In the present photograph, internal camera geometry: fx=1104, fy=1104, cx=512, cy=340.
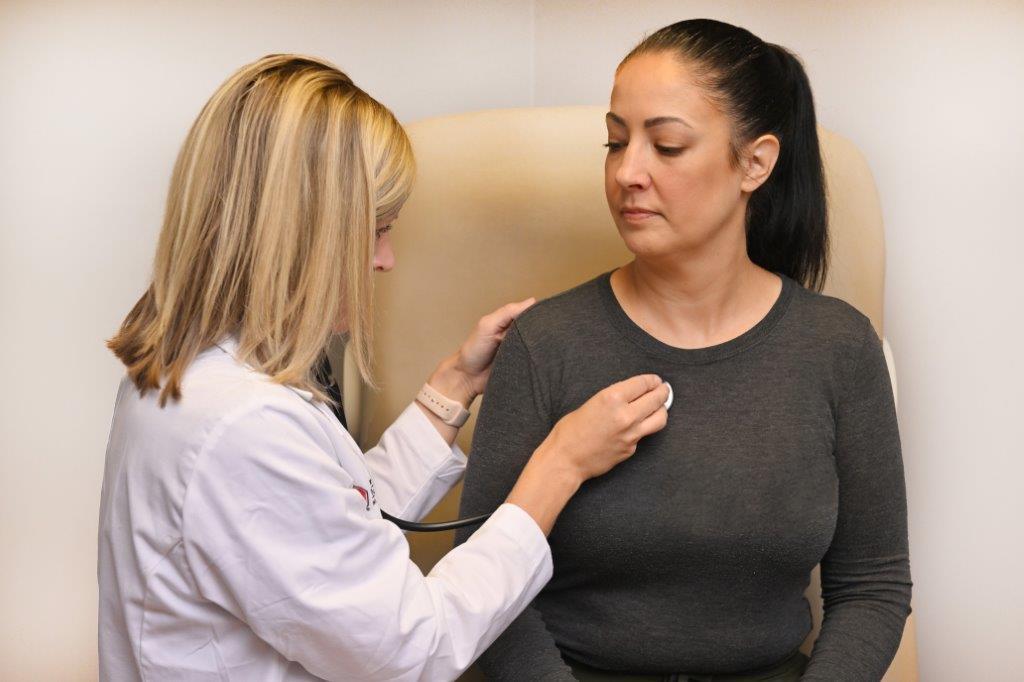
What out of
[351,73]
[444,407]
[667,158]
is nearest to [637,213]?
[667,158]

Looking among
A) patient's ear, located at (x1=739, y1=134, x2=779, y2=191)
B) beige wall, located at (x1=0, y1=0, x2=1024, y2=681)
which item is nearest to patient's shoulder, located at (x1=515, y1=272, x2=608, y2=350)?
patient's ear, located at (x1=739, y1=134, x2=779, y2=191)

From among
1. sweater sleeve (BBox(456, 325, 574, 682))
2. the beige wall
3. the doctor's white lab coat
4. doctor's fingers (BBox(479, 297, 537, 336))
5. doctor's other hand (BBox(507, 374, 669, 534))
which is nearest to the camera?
the doctor's white lab coat

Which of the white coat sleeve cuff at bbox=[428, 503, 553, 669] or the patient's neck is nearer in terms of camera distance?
the white coat sleeve cuff at bbox=[428, 503, 553, 669]

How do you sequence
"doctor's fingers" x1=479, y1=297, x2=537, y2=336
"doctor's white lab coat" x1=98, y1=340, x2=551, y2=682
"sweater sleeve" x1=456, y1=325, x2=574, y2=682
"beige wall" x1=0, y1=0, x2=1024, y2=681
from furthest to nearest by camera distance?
1. "beige wall" x1=0, y1=0, x2=1024, y2=681
2. "doctor's fingers" x1=479, y1=297, x2=537, y2=336
3. "sweater sleeve" x1=456, y1=325, x2=574, y2=682
4. "doctor's white lab coat" x1=98, y1=340, x2=551, y2=682

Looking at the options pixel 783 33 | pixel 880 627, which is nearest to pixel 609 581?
pixel 880 627

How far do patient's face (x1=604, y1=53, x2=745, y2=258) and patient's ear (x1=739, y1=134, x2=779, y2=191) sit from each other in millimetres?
23

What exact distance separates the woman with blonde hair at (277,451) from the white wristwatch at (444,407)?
30 cm

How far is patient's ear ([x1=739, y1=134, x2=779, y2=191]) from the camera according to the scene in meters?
1.32

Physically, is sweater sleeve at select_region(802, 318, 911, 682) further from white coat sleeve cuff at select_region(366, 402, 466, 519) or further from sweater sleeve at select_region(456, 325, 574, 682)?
white coat sleeve cuff at select_region(366, 402, 466, 519)

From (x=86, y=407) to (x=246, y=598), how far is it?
35.6 inches

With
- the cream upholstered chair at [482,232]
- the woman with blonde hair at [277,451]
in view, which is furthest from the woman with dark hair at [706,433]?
the cream upholstered chair at [482,232]

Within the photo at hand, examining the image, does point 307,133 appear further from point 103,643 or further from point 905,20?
point 905,20

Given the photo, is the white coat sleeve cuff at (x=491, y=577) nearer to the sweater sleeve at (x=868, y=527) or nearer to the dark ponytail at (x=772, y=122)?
the sweater sleeve at (x=868, y=527)

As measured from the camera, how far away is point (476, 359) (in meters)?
1.47
